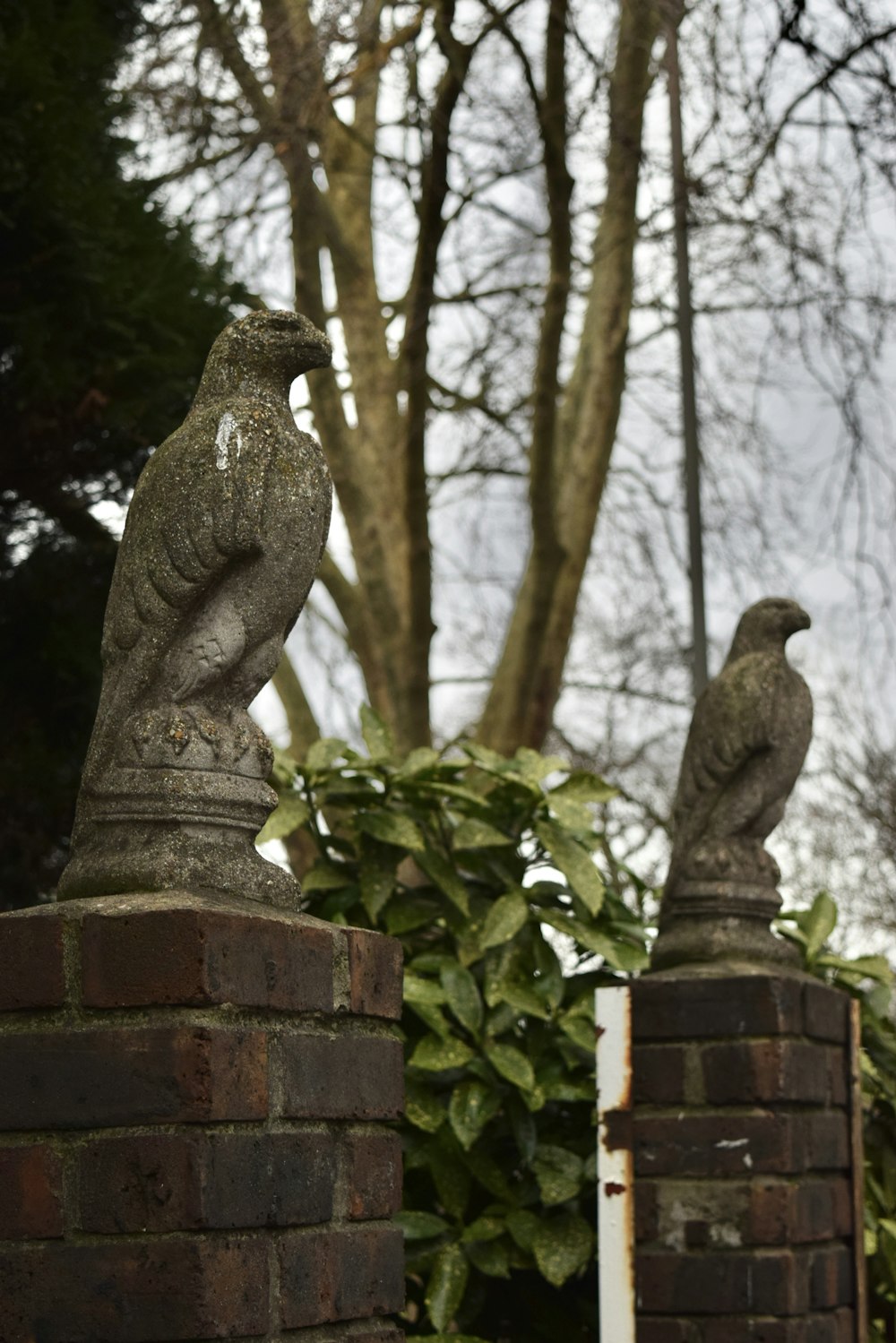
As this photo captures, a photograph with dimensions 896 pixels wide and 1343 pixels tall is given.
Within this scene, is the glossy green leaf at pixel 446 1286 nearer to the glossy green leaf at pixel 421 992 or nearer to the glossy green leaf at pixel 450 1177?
the glossy green leaf at pixel 450 1177

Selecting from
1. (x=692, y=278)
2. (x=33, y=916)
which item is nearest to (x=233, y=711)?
(x=33, y=916)

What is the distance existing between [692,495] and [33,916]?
4517mm

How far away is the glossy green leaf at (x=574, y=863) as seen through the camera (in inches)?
162

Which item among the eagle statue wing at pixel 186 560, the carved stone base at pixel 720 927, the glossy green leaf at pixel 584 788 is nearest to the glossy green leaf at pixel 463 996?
the carved stone base at pixel 720 927

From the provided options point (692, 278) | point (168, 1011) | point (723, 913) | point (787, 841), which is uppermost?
point (692, 278)

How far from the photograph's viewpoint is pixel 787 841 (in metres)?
11.8

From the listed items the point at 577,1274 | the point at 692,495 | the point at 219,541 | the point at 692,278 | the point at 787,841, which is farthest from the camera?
the point at 787,841

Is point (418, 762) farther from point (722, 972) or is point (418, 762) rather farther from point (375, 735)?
point (722, 972)

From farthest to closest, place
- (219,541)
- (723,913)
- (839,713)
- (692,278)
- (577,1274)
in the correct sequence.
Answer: (839,713) < (692,278) < (577,1274) < (723,913) < (219,541)

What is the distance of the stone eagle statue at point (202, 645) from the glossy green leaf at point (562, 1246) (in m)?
1.74

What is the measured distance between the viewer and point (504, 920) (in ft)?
13.5

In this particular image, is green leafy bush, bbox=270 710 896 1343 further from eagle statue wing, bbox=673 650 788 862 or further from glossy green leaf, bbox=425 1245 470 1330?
eagle statue wing, bbox=673 650 788 862

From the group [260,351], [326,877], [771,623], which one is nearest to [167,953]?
[260,351]

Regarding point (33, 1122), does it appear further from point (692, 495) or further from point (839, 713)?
point (839, 713)
